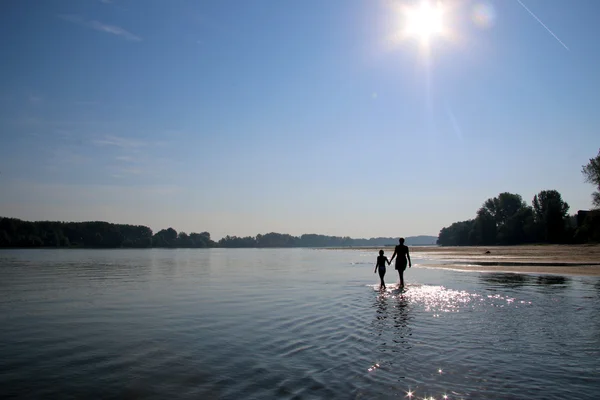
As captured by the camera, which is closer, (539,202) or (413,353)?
(413,353)

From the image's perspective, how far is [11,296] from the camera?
2138cm

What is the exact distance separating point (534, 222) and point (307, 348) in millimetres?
129253

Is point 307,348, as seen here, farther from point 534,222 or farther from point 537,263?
point 534,222

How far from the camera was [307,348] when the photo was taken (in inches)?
396

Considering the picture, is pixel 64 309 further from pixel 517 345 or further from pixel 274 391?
pixel 517 345

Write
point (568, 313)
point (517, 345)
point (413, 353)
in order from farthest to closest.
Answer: point (568, 313) → point (517, 345) → point (413, 353)

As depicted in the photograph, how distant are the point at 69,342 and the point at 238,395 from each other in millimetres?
6773

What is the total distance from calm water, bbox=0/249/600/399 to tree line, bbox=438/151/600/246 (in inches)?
2668

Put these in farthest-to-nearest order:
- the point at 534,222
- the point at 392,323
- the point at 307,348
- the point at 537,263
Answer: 1. the point at 534,222
2. the point at 537,263
3. the point at 392,323
4. the point at 307,348

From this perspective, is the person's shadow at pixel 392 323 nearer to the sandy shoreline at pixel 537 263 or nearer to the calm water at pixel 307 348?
the calm water at pixel 307 348

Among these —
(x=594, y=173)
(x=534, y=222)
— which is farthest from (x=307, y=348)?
(x=534, y=222)

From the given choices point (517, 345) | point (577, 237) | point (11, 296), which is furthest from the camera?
point (577, 237)

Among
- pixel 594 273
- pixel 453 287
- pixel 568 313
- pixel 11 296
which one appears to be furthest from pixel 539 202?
pixel 11 296

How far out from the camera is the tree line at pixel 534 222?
75250 millimetres
